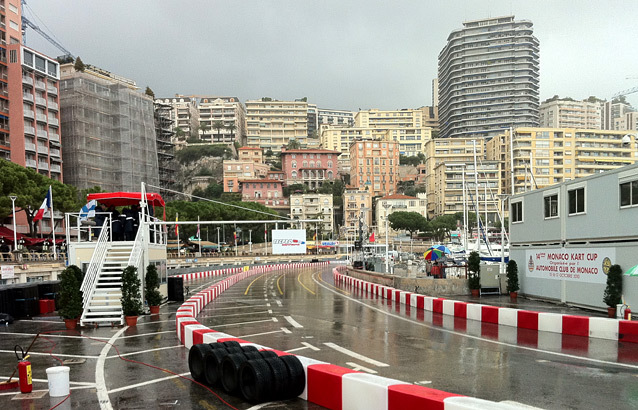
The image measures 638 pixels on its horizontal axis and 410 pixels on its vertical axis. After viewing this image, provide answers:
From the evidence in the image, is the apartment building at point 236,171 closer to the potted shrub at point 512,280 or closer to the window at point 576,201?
the potted shrub at point 512,280

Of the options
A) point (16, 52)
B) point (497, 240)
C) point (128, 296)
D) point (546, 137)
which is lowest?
point (497, 240)

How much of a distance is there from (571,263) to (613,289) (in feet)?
11.8

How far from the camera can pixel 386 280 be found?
31.5m

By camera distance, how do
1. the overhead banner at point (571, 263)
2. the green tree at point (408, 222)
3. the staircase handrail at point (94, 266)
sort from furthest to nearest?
the green tree at point (408, 222) → the staircase handrail at point (94, 266) → the overhead banner at point (571, 263)

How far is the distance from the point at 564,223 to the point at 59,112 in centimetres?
9040

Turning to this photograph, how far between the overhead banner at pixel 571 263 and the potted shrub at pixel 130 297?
57.7 ft

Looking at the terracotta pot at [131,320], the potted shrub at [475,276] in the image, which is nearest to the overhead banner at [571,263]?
the potted shrub at [475,276]

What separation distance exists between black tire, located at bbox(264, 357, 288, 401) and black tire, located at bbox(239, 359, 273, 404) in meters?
0.06

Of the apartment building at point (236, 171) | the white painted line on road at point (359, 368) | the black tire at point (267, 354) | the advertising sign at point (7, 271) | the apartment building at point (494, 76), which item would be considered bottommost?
the advertising sign at point (7, 271)

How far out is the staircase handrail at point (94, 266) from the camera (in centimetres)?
1937

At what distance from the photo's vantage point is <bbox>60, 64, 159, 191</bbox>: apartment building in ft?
294

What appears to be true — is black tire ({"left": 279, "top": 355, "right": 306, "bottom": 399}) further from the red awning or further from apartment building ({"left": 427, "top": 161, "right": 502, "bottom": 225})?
apartment building ({"left": 427, "top": 161, "right": 502, "bottom": 225})

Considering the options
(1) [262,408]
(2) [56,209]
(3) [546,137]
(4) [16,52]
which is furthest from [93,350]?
(3) [546,137]

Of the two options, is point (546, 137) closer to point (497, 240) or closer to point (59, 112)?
point (497, 240)
